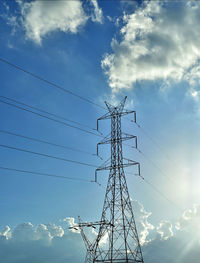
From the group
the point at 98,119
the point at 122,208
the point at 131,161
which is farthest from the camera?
the point at 98,119

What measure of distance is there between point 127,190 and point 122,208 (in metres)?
2.81

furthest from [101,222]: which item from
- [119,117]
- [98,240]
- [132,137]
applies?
[119,117]

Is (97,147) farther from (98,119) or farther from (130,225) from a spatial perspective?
(130,225)

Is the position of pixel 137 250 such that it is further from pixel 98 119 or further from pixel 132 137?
pixel 98 119

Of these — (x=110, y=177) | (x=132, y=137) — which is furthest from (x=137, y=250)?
(x=132, y=137)

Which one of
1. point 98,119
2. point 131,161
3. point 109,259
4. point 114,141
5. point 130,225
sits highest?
point 98,119

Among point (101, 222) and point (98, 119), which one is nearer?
point (101, 222)

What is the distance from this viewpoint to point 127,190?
4741 centimetres

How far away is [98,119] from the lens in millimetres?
52781

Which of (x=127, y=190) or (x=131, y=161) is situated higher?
(x=131, y=161)

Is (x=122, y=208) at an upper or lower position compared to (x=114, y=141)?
lower

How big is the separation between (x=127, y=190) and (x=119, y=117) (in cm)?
1253

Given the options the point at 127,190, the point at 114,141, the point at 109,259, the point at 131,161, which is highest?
the point at 114,141

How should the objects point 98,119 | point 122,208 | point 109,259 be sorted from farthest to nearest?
point 98,119, point 122,208, point 109,259
